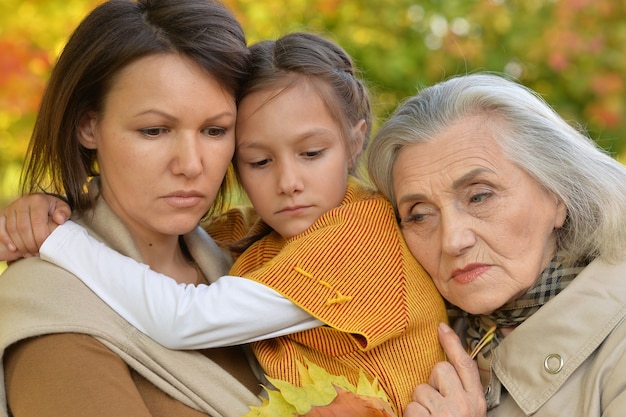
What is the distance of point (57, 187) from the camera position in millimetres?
2732

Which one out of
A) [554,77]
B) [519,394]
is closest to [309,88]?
[519,394]

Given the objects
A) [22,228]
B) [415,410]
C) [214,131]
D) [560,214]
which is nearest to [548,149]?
[560,214]

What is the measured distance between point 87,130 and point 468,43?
371cm

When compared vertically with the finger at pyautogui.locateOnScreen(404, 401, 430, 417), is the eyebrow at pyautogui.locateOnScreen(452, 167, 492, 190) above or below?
above

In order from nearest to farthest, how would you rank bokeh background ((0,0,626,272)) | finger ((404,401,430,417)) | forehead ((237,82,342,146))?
finger ((404,401,430,417))
forehead ((237,82,342,146))
bokeh background ((0,0,626,272))

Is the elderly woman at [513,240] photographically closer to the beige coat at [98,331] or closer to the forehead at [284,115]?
the forehead at [284,115]

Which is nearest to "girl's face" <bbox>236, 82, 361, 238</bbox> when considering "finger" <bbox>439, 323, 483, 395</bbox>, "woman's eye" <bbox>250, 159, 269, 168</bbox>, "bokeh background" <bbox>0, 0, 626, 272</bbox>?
"woman's eye" <bbox>250, 159, 269, 168</bbox>

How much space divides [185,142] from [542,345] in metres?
1.17

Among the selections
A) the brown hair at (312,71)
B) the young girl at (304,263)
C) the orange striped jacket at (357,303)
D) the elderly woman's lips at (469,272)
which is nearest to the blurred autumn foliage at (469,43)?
the brown hair at (312,71)

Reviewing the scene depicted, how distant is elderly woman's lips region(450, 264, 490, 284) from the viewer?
8.30 ft

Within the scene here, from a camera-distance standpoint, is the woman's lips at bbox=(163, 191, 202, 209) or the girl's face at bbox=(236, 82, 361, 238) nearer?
the woman's lips at bbox=(163, 191, 202, 209)

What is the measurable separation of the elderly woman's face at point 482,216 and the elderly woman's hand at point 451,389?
13 cm

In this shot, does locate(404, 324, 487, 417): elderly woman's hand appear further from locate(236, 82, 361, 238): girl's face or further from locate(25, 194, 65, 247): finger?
locate(25, 194, 65, 247): finger

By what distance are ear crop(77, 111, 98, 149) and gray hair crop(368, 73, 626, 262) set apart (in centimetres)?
93
